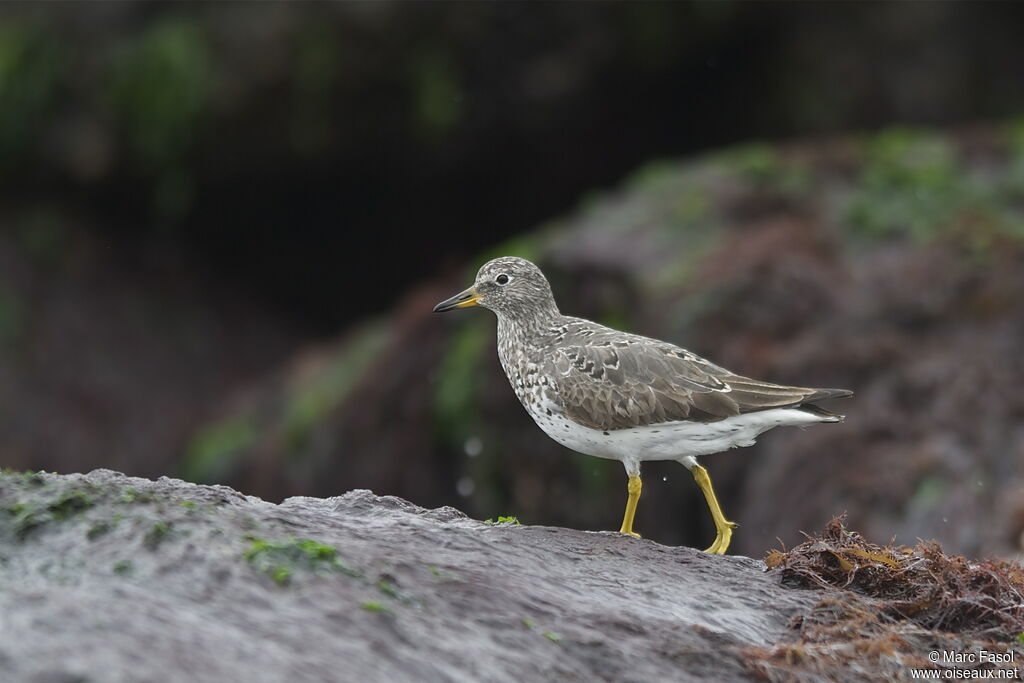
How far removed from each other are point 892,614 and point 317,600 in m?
2.89

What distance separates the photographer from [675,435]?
7.09m

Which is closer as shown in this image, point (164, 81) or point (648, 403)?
point (648, 403)

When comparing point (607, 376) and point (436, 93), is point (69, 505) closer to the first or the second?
point (607, 376)

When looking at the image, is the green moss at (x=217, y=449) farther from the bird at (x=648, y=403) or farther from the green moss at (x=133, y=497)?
→ the green moss at (x=133, y=497)

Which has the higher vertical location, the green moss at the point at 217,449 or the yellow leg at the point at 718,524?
the green moss at the point at 217,449

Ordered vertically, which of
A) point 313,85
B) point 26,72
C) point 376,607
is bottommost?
point 376,607

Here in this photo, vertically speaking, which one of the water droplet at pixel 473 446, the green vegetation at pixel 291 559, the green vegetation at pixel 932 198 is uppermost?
the green vegetation at pixel 932 198

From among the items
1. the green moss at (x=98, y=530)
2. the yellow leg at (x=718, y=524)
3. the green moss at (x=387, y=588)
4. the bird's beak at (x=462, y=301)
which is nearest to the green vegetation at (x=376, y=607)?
the green moss at (x=387, y=588)

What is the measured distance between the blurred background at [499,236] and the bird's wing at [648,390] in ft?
14.6

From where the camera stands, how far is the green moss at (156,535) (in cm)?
478

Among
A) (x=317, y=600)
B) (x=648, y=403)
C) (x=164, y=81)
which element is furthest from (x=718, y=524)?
(x=164, y=81)

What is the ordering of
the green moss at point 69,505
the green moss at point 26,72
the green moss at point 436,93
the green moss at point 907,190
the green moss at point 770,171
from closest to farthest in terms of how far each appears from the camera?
the green moss at point 69,505 < the green moss at point 907,190 < the green moss at point 770,171 < the green moss at point 26,72 < the green moss at point 436,93

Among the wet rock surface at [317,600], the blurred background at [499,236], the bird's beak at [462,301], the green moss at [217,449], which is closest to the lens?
the wet rock surface at [317,600]

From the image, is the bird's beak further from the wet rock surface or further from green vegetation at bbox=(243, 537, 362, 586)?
green vegetation at bbox=(243, 537, 362, 586)
